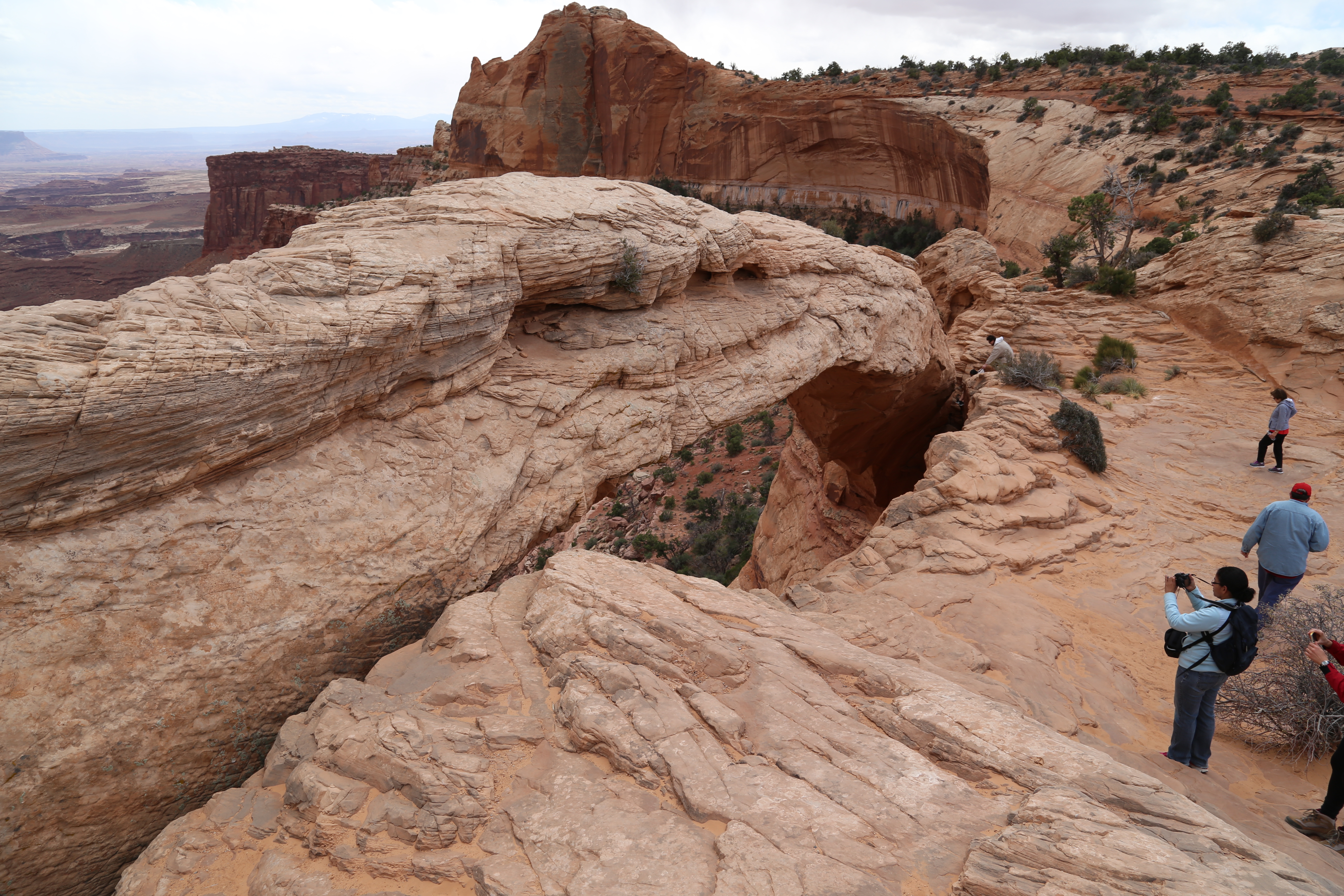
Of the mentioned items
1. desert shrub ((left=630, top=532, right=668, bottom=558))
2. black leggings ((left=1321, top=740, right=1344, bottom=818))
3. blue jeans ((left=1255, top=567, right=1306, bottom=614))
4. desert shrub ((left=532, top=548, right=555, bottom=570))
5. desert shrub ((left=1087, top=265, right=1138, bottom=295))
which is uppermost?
desert shrub ((left=1087, top=265, right=1138, bottom=295))

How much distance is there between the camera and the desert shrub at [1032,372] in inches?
523

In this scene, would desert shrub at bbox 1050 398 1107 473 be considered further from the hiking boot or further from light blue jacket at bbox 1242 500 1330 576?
the hiking boot

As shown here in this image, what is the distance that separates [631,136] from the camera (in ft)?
177

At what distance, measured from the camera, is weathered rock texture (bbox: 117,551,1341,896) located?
141 inches

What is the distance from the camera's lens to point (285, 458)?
245 inches

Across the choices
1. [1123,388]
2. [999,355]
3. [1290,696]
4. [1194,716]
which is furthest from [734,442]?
[1194,716]

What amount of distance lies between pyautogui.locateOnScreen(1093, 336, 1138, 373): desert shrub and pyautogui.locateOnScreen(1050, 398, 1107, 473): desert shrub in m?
3.55

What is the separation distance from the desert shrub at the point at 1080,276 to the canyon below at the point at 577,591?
424 cm

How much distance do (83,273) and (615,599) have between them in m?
71.0

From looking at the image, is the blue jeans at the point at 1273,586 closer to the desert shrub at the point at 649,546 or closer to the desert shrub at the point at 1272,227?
the desert shrub at the point at 1272,227

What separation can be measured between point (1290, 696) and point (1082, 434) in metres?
5.95

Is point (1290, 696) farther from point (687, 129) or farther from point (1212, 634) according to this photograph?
point (687, 129)

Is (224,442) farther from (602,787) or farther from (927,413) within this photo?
(927,413)

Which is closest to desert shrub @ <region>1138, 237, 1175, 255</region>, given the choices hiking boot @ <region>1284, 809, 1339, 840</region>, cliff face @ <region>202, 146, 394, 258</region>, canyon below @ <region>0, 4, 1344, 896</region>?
canyon below @ <region>0, 4, 1344, 896</region>
